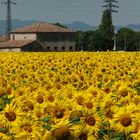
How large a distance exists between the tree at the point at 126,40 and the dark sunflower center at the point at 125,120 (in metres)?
133

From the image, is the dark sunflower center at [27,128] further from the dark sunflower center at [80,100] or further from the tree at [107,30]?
the tree at [107,30]

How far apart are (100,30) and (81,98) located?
126 meters

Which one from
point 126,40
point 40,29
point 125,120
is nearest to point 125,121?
point 125,120

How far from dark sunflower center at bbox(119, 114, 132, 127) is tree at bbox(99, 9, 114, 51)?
11362 centimetres

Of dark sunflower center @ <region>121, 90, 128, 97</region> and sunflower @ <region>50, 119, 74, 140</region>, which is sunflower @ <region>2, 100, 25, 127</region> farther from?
dark sunflower center @ <region>121, 90, 128, 97</region>

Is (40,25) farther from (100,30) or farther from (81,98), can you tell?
(81,98)

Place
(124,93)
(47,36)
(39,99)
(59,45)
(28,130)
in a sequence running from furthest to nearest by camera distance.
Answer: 1. (59,45)
2. (47,36)
3. (124,93)
4. (39,99)
5. (28,130)

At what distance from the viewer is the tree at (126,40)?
139750 mm

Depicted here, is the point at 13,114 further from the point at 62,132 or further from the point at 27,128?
the point at 62,132

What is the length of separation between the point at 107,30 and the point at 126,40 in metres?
16.1

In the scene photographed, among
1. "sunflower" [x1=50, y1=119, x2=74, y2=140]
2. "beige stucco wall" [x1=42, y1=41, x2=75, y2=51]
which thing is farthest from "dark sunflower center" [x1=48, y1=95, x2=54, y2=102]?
"beige stucco wall" [x1=42, y1=41, x2=75, y2=51]

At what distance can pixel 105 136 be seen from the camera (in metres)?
3.96

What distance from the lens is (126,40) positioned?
473ft

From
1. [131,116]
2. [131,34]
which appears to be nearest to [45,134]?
[131,116]
